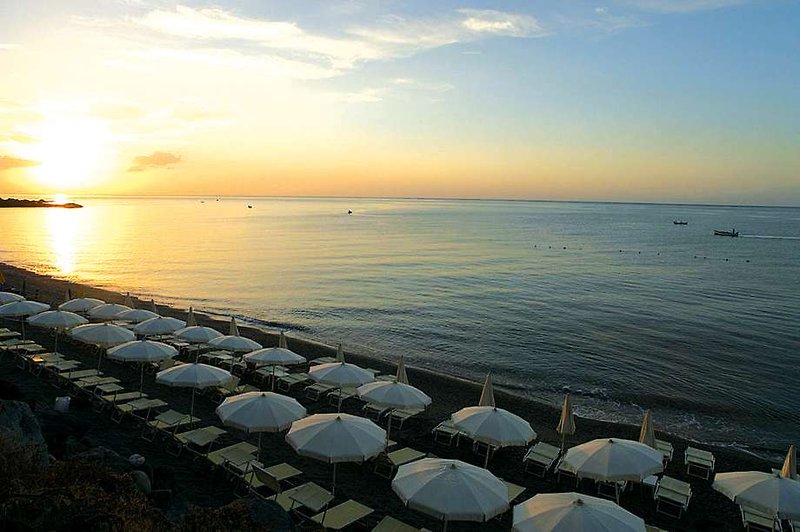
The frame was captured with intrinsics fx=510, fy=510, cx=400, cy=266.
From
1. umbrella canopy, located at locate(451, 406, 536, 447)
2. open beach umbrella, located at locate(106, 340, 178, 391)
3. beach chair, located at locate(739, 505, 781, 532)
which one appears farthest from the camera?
open beach umbrella, located at locate(106, 340, 178, 391)

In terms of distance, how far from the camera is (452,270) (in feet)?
180

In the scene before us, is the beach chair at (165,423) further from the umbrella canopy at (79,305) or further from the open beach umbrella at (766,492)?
the open beach umbrella at (766,492)

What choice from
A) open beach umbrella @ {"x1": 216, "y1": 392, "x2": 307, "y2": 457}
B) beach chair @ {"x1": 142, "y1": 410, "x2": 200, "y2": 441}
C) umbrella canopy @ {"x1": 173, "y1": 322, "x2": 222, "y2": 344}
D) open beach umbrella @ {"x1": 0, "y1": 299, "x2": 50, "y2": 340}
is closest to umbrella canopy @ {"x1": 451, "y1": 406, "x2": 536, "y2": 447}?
open beach umbrella @ {"x1": 216, "y1": 392, "x2": 307, "y2": 457}

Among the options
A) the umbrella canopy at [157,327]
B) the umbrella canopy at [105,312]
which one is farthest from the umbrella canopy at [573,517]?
the umbrella canopy at [105,312]

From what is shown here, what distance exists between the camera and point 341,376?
558 inches

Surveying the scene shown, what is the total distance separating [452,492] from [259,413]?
4.62m

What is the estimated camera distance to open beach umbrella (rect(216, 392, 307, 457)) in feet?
34.3

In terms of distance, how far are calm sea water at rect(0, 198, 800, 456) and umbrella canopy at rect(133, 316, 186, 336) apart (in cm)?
1018

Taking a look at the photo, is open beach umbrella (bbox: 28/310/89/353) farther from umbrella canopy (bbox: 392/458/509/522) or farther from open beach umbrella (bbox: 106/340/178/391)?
umbrella canopy (bbox: 392/458/509/522)

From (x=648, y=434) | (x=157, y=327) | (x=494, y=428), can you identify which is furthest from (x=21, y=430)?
(x=648, y=434)

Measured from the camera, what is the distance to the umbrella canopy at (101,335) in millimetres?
15844

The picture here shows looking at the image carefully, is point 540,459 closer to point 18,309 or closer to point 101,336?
point 101,336

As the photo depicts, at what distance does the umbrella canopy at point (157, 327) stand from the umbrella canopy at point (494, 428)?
38.5 feet

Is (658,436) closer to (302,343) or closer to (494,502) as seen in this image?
(494,502)
